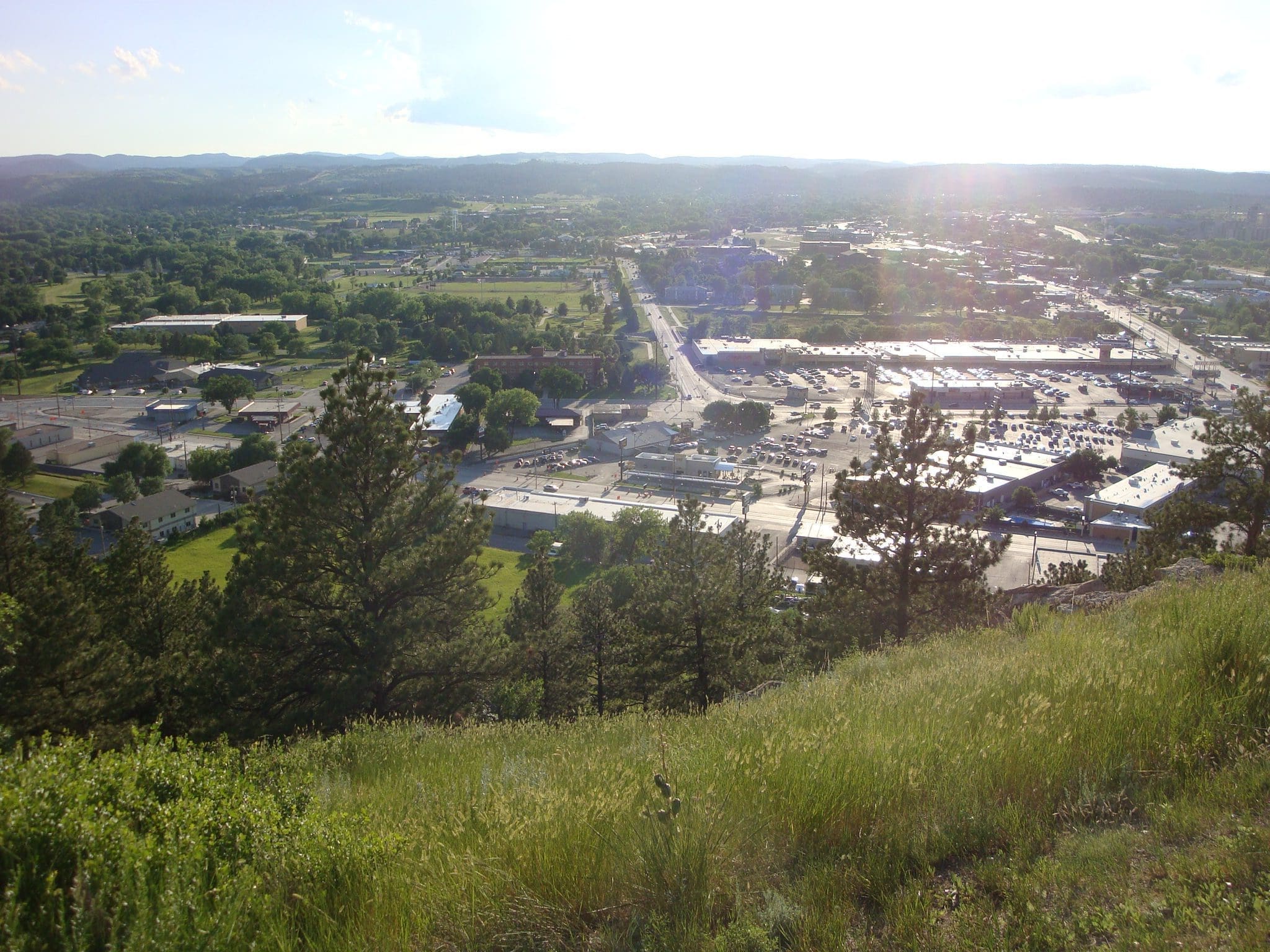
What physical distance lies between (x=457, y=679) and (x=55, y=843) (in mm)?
3184

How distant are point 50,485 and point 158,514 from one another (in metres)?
3.96

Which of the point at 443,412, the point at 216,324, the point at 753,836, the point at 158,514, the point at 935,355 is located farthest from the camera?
the point at 216,324

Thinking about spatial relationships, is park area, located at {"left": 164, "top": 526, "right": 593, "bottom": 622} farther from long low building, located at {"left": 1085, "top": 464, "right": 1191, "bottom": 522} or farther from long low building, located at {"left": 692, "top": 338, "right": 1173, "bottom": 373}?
long low building, located at {"left": 692, "top": 338, "right": 1173, "bottom": 373}

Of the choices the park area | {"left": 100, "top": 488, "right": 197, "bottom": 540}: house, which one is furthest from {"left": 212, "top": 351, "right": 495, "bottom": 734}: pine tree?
{"left": 100, "top": 488, "right": 197, "bottom": 540}: house

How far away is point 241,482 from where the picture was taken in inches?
600

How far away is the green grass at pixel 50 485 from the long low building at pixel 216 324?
13.9 meters

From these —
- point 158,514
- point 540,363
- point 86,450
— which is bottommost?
point 158,514

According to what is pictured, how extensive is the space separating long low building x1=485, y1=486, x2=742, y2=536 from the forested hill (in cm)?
8105

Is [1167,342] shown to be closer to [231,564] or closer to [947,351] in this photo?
[947,351]

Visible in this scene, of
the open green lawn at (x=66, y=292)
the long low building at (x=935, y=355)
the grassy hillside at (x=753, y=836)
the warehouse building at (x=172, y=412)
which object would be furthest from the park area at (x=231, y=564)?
the open green lawn at (x=66, y=292)

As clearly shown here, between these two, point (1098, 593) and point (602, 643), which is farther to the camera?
point (602, 643)

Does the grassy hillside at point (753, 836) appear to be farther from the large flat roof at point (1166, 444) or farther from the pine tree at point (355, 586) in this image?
the large flat roof at point (1166, 444)

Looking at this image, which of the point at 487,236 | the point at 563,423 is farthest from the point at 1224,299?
the point at 487,236

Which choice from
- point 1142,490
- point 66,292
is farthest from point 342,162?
point 1142,490
